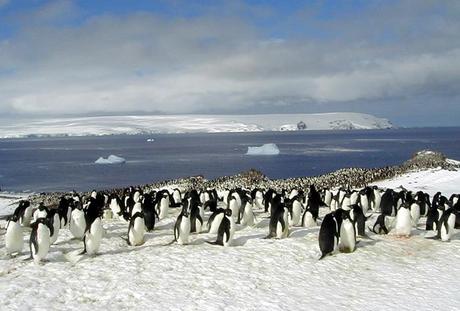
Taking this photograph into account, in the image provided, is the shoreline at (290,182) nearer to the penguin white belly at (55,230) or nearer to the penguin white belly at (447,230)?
the penguin white belly at (447,230)

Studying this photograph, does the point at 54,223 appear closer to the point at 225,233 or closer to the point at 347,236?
the point at 225,233

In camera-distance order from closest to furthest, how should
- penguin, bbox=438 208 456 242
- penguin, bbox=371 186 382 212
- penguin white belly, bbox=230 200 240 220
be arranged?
penguin, bbox=438 208 456 242 → penguin white belly, bbox=230 200 240 220 → penguin, bbox=371 186 382 212

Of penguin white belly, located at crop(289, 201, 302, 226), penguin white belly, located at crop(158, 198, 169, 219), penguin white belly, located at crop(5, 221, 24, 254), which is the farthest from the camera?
penguin white belly, located at crop(158, 198, 169, 219)

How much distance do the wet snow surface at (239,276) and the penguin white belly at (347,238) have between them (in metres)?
0.21

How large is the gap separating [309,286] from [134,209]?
7617 mm

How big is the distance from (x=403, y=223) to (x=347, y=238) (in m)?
2.94

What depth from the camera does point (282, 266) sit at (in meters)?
11.7

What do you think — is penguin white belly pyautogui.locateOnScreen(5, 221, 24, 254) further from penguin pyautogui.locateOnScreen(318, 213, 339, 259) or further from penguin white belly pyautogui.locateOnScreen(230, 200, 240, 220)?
penguin white belly pyautogui.locateOnScreen(230, 200, 240, 220)

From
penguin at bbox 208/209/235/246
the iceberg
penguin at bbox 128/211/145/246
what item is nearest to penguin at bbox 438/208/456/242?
penguin at bbox 208/209/235/246

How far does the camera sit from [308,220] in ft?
53.5

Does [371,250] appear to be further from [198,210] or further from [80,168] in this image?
[80,168]

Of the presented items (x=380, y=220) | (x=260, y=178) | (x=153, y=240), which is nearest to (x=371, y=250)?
(x=380, y=220)

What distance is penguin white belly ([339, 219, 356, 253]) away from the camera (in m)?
13.0

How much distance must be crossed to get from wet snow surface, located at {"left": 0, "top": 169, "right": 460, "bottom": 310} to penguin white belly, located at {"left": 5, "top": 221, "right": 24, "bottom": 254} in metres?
0.30
